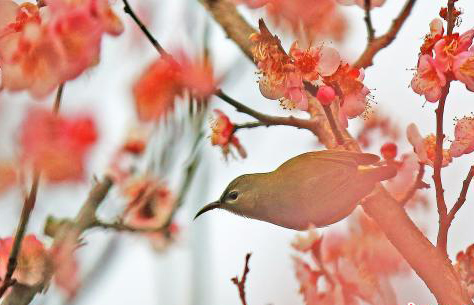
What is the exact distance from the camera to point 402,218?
1314mm

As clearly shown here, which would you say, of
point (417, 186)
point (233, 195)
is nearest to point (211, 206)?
point (233, 195)

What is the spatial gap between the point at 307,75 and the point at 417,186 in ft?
1.02

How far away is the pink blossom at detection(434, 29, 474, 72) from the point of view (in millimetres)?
1354

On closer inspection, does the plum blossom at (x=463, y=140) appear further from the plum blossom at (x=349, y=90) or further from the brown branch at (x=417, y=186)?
the plum blossom at (x=349, y=90)

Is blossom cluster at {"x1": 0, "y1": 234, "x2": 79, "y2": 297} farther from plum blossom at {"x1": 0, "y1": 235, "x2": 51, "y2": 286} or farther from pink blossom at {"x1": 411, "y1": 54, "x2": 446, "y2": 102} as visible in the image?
pink blossom at {"x1": 411, "y1": 54, "x2": 446, "y2": 102}

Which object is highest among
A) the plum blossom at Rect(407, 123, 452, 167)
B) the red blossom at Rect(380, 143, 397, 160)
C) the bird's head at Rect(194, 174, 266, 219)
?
the bird's head at Rect(194, 174, 266, 219)

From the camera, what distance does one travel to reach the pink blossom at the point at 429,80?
1.36 meters

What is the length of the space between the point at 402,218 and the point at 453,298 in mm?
172

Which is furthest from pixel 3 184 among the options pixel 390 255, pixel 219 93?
pixel 390 255

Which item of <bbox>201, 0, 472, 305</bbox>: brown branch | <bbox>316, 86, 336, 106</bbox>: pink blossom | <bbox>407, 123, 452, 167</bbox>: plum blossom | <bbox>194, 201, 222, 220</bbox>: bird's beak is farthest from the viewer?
<bbox>194, 201, 222, 220</bbox>: bird's beak

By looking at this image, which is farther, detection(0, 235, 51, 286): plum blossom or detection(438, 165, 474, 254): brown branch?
detection(0, 235, 51, 286): plum blossom

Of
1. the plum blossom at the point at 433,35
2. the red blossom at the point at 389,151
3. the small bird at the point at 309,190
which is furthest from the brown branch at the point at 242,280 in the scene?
the plum blossom at the point at 433,35

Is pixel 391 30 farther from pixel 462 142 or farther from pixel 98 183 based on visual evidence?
pixel 98 183

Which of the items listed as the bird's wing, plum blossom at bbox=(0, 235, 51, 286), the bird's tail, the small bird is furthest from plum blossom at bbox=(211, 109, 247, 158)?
plum blossom at bbox=(0, 235, 51, 286)
